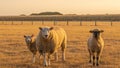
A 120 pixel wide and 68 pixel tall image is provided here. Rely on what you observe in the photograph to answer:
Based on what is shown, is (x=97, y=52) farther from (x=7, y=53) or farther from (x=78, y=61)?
(x=7, y=53)

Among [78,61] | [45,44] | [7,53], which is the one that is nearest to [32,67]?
[45,44]

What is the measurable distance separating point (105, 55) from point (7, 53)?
224 inches

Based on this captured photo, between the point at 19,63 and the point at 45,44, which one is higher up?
the point at 45,44

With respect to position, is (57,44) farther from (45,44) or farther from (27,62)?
(27,62)

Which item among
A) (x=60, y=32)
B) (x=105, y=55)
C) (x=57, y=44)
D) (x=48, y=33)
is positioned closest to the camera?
(x=48, y=33)

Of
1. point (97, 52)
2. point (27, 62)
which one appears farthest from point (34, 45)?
point (97, 52)

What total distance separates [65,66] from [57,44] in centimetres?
123

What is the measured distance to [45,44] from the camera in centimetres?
1485

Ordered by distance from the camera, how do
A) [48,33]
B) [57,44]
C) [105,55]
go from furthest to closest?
[105,55] < [57,44] < [48,33]

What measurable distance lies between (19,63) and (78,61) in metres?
2.96

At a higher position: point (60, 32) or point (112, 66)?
point (60, 32)

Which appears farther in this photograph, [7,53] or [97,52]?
[7,53]

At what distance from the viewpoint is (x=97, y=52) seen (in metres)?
14.9

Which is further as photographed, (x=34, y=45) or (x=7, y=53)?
(x=7, y=53)
